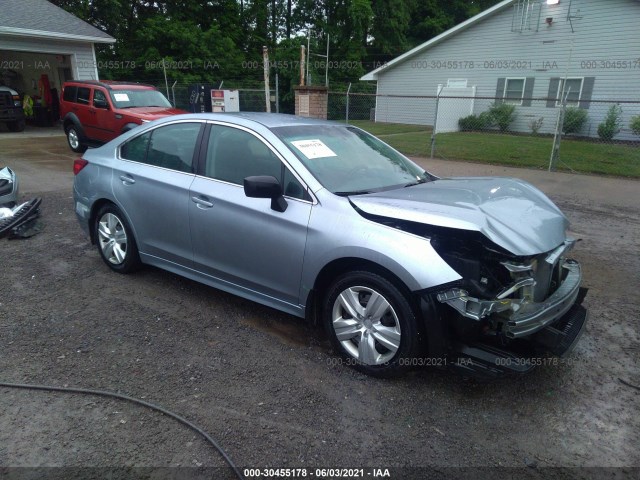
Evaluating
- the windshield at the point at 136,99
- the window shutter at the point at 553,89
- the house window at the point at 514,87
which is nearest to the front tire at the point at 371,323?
the windshield at the point at 136,99

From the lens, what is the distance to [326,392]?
2900 mm

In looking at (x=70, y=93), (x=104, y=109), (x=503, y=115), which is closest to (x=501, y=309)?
(x=104, y=109)

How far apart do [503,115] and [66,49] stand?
56.8 feet

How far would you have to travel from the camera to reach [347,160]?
3.66m

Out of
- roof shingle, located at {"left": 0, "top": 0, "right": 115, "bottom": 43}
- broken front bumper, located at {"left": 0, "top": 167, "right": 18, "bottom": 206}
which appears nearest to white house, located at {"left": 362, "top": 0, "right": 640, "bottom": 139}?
broken front bumper, located at {"left": 0, "top": 167, "right": 18, "bottom": 206}

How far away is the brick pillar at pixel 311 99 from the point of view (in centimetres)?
1343

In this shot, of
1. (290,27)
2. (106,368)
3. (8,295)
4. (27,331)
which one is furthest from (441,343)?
(290,27)

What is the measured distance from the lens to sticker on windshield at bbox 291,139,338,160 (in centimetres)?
346

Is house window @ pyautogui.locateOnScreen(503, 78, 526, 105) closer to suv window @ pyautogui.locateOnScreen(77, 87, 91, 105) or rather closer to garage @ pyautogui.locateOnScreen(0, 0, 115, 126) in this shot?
suv window @ pyautogui.locateOnScreen(77, 87, 91, 105)

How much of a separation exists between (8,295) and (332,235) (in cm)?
A: 312

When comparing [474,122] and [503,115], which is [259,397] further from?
[474,122]

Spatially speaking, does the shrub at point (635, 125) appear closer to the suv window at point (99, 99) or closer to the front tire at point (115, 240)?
the suv window at point (99, 99)

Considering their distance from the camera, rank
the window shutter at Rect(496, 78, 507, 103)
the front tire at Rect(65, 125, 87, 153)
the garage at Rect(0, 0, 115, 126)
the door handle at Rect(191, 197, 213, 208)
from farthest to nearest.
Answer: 1. the window shutter at Rect(496, 78, 507, 103)
2. the garage at Rect(0, 0, 115, 126)
3. the front tire at Rect(65, 125, 87, 153)
4. the door handle at Rect(191, 197, 213, 208)

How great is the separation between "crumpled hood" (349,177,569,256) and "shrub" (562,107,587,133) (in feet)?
53.2
